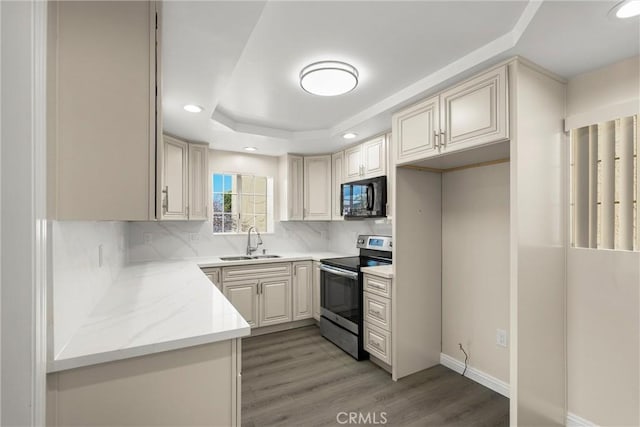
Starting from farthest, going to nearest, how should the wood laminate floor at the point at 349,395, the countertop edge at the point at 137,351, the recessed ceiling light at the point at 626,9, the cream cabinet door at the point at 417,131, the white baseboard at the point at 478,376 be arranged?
the white baseboard at the point at 478,376
the cream cabinet door at the point at 417,131
the wood laminate floor at the point at 349,395
the recessed ceiling light at the point at 626,9
the countertop edge at the point at 137,351

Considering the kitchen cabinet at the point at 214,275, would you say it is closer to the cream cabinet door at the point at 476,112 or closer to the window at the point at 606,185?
the cream cabinet door at the point at 476,112

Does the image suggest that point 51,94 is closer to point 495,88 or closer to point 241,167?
point 495,88

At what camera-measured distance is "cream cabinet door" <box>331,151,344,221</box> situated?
12.2 ft

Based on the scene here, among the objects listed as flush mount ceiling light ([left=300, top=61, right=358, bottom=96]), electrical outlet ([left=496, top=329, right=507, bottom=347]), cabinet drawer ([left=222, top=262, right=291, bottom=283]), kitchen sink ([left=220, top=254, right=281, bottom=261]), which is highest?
flush mount ceiling light ([left=300, top=61, right=358, bottom=96])

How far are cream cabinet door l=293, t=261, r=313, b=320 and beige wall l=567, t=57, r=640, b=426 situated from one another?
2526 mm

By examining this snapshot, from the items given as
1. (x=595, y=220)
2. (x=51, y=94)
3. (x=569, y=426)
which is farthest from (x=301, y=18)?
(x=569, y=426)

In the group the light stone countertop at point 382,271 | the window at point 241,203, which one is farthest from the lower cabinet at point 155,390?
the window at point 241,203

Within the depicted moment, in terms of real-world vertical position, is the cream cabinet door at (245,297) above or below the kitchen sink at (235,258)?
below

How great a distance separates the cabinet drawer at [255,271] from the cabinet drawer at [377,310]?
3.89ft

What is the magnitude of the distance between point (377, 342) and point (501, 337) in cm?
98

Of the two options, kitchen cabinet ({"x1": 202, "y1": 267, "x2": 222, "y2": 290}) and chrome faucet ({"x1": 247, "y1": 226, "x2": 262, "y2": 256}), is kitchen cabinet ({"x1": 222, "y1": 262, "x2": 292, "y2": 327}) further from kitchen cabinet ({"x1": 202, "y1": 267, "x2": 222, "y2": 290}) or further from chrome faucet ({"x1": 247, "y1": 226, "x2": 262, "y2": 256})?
chrome faucet ({"x1": 247, "y1": 226, "x2": 262, "y2": 256})

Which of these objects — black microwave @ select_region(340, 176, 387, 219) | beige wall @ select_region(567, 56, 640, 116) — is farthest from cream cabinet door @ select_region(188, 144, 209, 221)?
beige wall @ select_region(567, 56, 640, 116)

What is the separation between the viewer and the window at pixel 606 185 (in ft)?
5.50

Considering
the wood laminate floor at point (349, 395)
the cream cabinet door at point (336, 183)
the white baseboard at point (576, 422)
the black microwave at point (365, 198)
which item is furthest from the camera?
the cream cabinet door at point (336, 183)
